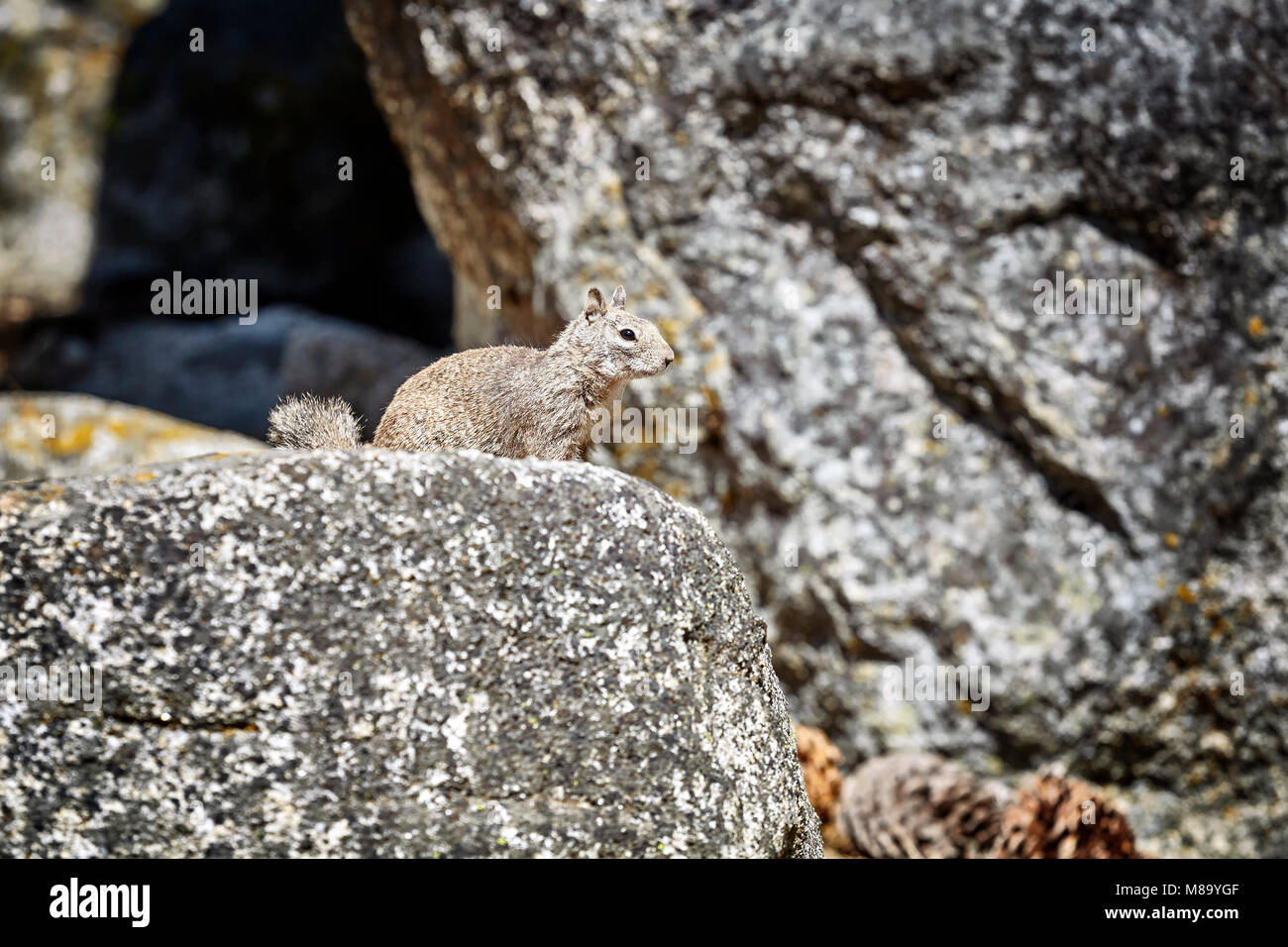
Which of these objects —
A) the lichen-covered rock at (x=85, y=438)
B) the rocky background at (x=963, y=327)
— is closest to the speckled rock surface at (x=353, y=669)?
the rocky background at (x=963, y=327)

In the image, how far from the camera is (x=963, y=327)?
6.63 metres

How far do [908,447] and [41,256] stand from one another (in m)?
8.52

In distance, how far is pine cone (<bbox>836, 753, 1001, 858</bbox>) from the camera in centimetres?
561

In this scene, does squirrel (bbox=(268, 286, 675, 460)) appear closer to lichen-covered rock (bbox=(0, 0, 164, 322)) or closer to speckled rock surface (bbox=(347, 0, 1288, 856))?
speckled rock surface (bbox=(347, 0, 1288, 856))

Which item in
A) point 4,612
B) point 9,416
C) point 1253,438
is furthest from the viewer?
point 9,416

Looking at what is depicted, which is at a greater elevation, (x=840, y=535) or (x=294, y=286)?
(x=294, y=286)

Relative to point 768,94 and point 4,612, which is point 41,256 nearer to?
point 768,94

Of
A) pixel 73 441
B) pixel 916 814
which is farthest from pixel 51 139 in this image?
pixel 916 814

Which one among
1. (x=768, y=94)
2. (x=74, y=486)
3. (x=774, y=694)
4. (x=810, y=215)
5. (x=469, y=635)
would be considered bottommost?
(x=774, y=694)

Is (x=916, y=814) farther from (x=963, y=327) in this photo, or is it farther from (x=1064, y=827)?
(x=963, y=327)

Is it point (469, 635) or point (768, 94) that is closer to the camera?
point (469, 635)

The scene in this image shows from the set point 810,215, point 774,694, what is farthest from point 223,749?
point 810,215

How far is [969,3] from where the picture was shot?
660 centimetres

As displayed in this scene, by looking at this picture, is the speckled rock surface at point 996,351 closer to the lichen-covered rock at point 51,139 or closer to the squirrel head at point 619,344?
the squirrel head at point 619,344
